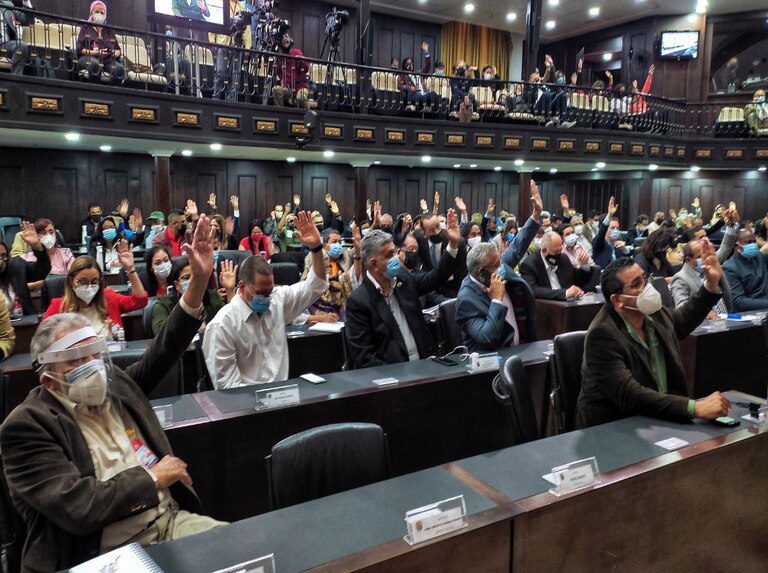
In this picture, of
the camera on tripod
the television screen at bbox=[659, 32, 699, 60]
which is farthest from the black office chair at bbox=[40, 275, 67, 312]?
the television screen at bbox=[659, 32, 699, 60]

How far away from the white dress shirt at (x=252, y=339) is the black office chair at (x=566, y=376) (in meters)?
1.38

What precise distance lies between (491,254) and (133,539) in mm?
2517

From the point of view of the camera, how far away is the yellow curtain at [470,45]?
1808 cm

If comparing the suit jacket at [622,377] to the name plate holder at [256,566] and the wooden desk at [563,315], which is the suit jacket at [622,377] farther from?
the wooden desk at [563,315]

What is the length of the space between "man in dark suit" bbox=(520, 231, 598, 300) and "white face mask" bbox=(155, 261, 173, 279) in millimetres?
3416

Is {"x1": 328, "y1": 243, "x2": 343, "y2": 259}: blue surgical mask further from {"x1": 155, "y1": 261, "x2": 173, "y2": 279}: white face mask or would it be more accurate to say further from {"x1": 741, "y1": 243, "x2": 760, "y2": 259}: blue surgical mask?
{"x1": 741, "y1": 243, "x2": 760, "y2": 259}: blue surgical mask

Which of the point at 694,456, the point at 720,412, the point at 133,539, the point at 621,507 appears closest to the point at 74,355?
the point at 133,539

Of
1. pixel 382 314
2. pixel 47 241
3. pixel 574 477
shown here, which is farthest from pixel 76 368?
pixel 47 241

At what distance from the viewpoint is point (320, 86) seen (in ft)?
36.5

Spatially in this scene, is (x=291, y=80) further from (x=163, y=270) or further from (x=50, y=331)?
(x=50, y=331)

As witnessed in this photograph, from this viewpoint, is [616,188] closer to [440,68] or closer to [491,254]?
[440,68]

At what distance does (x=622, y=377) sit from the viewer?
2.44 metres

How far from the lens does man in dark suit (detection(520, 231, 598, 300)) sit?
5704mm

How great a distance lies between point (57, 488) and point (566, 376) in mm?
2328
